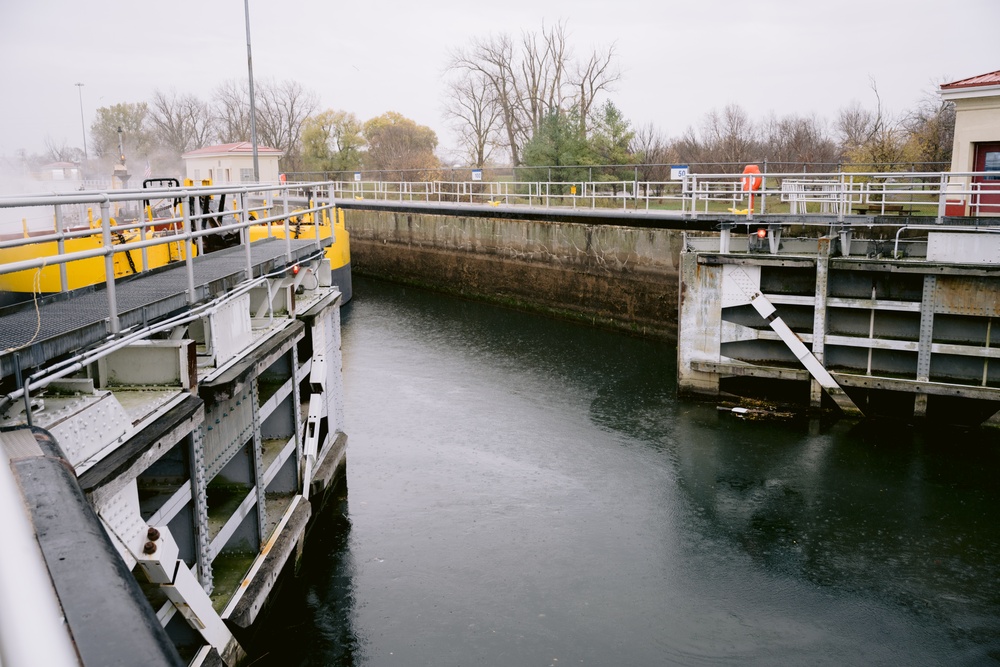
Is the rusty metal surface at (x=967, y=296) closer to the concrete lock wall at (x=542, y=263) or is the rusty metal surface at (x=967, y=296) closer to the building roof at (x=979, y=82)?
the building roof at (x=979, y=82)

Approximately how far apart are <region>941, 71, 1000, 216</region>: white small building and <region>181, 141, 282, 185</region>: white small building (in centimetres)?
2535

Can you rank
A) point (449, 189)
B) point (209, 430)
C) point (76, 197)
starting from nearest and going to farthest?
point (76, 197)
point (209, 430)
point (449, 189)

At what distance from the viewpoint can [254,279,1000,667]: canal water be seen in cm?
778

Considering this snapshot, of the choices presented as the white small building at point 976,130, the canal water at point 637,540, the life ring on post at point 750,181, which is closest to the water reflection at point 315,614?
the canal water at point 637,540

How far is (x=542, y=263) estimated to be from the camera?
24812mm

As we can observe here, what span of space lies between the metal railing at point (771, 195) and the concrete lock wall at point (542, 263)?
3.61 feet

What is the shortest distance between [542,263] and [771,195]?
7.07 meters

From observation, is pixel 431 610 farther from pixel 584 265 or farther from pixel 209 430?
pixel 584 265

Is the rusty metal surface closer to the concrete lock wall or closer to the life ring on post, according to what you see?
the life ring on post

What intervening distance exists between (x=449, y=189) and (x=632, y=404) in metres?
26.3

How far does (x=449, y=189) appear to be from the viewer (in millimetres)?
39625

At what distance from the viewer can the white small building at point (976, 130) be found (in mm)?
16328

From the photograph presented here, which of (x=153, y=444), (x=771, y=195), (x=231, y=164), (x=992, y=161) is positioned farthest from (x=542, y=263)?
(x=153, y=444)

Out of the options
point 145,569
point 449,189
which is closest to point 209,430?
point 145,569
